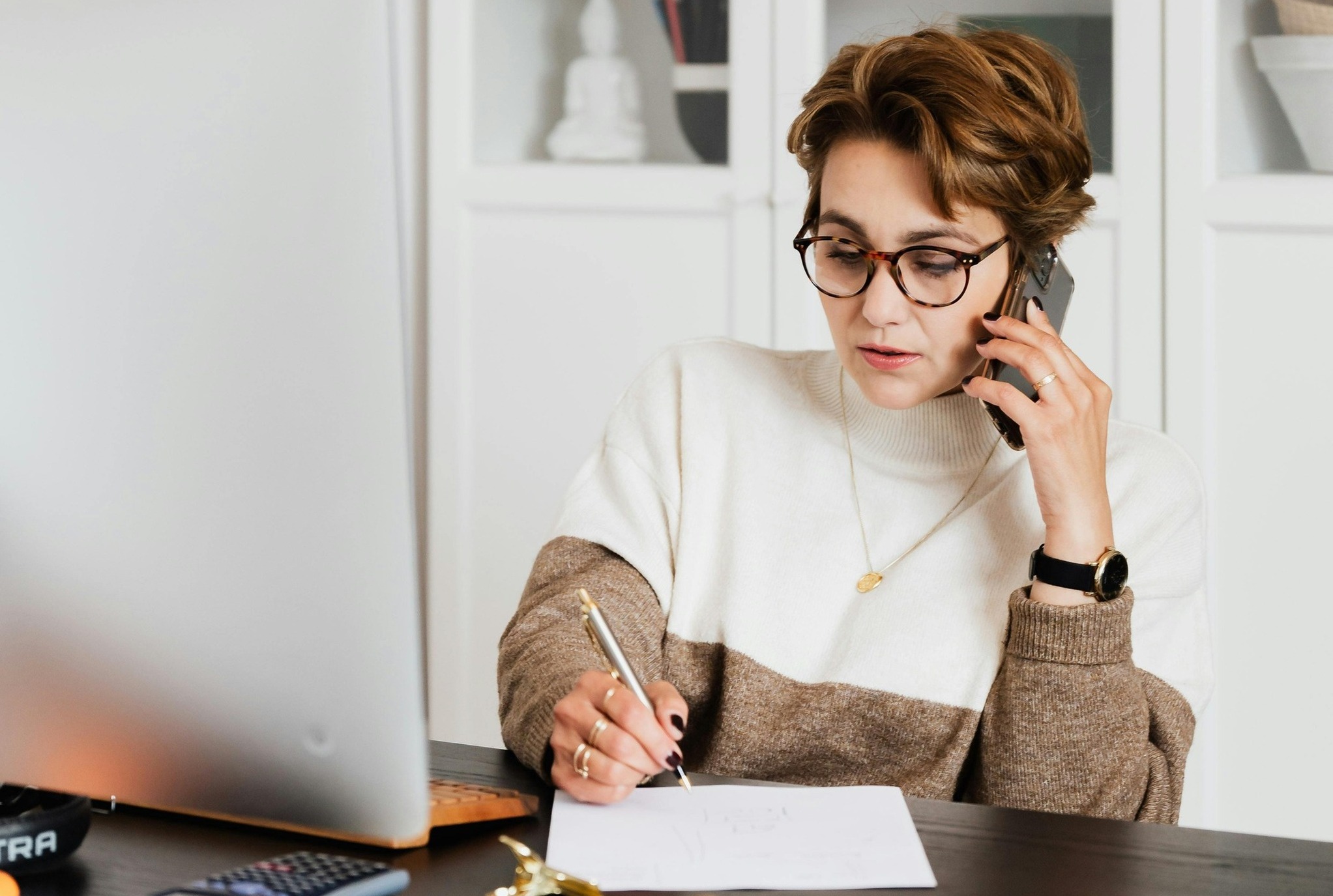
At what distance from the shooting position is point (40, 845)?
2.48 ft

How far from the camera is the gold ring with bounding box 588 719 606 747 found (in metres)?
0.91

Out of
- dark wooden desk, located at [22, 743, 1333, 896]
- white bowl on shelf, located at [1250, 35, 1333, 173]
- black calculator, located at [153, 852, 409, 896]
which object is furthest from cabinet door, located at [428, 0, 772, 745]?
black calculator, located at [153, 852, 409, 896]

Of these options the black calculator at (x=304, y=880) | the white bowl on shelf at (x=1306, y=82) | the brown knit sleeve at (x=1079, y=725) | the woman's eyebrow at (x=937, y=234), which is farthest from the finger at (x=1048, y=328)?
the white bowl on shelf at (x=1306, y=82)

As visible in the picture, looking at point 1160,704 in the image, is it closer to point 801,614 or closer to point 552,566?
point 801,614

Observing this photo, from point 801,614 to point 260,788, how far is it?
73cm

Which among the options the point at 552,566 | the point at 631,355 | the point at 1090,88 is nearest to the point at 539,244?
the point at 631,355

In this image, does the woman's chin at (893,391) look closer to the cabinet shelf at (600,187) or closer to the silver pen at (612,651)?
the silver pen at (612,651)

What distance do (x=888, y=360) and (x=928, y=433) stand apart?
0.12 metres

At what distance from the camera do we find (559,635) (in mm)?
1177

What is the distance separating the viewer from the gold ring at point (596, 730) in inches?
36.0

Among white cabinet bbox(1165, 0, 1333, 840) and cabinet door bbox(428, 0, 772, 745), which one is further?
cabinet door bbox(428, 0, 772, 745)

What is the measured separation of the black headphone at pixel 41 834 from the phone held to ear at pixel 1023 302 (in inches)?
33.3

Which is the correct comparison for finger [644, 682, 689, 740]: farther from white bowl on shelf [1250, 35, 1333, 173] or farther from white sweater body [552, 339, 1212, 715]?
white bowl on shelf [1250, 35, 1333, 173]

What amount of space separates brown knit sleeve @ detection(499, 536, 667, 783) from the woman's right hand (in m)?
0.04
